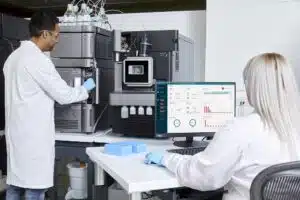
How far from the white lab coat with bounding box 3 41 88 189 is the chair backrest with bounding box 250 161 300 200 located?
4.62 feet

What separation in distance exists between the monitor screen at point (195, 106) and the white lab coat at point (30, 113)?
61 cm

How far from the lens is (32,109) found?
2135mm

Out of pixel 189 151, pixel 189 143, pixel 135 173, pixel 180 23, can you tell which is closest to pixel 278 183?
pixel 135 173

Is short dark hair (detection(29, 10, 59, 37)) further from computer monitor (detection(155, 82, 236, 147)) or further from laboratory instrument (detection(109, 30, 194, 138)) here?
computer monitor (detection(155, 82, 236, 147))

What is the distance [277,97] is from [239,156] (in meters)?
0.24

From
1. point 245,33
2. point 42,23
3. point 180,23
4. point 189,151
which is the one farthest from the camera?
point 180,23

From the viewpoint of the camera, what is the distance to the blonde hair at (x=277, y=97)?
4.11 feet

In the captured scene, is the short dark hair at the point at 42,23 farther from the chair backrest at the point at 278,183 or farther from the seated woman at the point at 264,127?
the chair backrest at the point at 278,183

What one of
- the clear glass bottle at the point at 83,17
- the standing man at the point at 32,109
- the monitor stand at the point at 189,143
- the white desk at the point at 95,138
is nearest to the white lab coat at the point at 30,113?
the standing man at the point at 32,109

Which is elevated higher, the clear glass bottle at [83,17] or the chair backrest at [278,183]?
the clear glass bottle at [83,17]

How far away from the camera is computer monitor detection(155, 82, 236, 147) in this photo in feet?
6.76

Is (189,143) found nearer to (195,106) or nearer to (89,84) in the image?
(195,106)

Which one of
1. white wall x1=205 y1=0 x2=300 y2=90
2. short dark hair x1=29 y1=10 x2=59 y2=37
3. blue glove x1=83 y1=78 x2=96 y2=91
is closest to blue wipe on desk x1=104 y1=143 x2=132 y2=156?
blue glove x1=83 y1=78 x2=96 y2=91

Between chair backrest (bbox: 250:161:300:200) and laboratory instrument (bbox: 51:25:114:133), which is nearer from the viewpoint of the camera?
chair backrest (bbox: 250:161:300:200)
